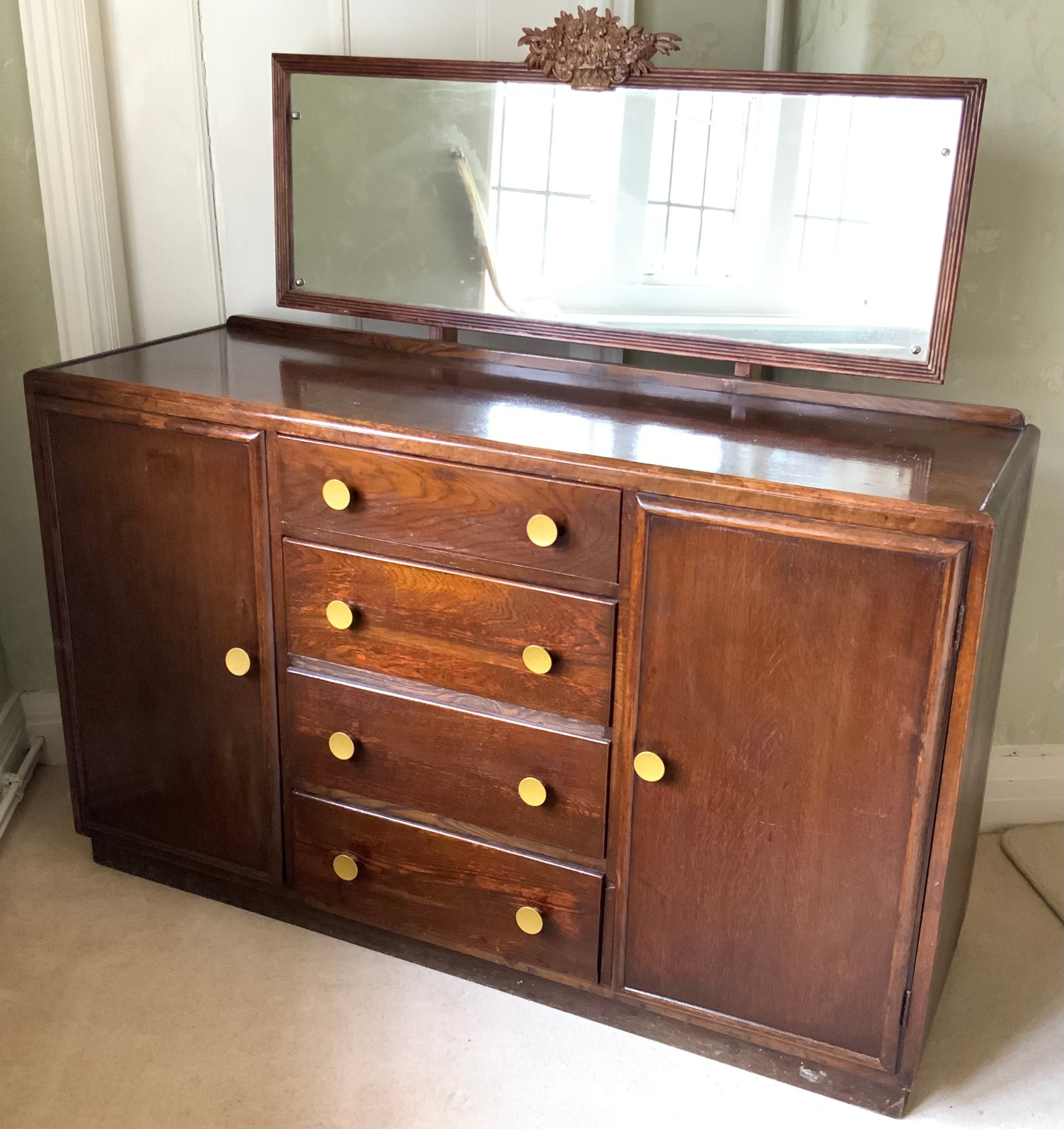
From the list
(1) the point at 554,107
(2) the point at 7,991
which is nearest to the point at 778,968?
(2) the point at 7,991

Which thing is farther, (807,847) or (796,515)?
(807,847)

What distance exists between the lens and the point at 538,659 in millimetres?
1565

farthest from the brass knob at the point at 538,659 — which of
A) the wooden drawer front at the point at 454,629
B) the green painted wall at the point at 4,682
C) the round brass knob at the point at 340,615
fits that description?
the green painted wall at the point at 4,682

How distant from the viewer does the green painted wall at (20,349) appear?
202cm

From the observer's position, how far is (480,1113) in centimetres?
161

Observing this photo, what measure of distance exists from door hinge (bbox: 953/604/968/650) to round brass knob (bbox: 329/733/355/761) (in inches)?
34.0

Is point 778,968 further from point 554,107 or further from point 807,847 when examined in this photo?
point 554,107

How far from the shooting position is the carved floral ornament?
1.66m

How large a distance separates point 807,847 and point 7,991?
47.9 inches

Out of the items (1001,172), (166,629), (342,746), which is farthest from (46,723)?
(1001,172)

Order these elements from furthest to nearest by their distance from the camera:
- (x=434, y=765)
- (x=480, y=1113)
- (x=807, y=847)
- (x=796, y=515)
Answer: (x=434, y=765) → (x=480, y=1113) → (x=807, y=847) → (x=796, y=515)

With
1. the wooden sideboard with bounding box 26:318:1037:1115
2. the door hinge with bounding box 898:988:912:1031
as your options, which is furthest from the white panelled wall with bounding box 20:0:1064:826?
the door hinge with bounding box 898:988:912:1031

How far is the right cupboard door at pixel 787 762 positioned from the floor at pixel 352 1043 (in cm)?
16

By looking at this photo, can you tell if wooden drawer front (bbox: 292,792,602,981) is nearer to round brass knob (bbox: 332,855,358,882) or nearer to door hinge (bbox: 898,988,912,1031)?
round brass knob (bbox: 332,855,358,882)
